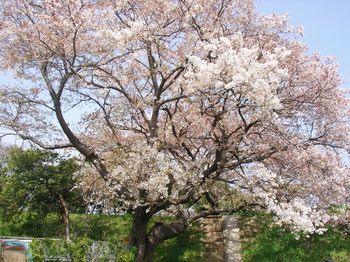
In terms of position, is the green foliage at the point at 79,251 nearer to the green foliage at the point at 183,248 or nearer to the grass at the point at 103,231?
the grass at the point at 103,231

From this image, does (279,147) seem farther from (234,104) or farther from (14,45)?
(14,45)

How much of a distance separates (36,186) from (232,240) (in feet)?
19.3

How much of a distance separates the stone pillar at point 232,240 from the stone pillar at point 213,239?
0.56ft

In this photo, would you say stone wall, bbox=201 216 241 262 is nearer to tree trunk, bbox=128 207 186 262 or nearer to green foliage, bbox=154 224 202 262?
green foliage, bbox=154 224 202 262

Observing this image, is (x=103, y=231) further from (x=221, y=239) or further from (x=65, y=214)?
(x=221, y=239)

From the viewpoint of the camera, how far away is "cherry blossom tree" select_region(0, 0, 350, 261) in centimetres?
1002

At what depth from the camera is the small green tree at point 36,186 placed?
14.2m

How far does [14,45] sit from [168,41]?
353 cm

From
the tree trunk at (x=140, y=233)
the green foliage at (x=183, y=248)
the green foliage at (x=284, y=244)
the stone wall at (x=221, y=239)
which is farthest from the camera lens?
the green foliage at (x=183, y=248)

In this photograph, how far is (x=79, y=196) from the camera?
15148 mm

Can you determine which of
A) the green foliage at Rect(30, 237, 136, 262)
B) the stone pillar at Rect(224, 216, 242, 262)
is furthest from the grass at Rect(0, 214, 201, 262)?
the green foliage at Rect(30, 237, 136, 262)

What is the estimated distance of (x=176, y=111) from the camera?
11508mm

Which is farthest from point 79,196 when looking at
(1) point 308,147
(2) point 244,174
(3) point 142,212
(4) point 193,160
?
(1) point 308,147

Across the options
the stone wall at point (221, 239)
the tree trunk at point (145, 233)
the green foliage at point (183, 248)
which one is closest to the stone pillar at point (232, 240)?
the stone wall at point (221, 239)
